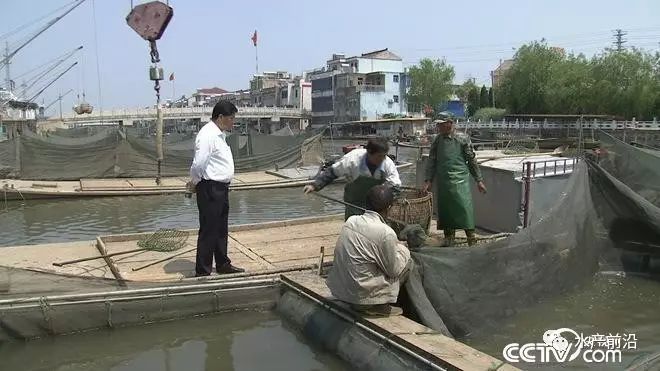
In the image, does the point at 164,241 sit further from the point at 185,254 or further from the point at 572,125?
the point at 572,125

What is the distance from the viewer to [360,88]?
70.9 m

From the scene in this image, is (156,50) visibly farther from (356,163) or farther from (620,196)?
(620,196)

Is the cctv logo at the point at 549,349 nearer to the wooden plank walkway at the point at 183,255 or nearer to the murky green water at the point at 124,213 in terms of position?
the wooden plank walkway at the point at 183,255

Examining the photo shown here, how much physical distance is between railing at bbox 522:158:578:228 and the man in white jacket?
129 inches

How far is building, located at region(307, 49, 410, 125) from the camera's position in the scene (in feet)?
236

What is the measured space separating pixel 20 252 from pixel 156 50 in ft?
21.2

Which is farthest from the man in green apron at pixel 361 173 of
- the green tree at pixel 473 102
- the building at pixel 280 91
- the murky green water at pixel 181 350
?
the building at pixel 280 91

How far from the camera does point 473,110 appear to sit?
221ft

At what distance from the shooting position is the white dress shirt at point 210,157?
491 centimetres

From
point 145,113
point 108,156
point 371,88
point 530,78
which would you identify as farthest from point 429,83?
point 108,156

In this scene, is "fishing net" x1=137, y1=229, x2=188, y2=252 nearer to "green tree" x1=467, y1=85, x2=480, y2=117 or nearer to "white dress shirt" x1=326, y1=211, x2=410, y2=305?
"white dress shirt" x1=326, y1=211, x2=410, y2=305

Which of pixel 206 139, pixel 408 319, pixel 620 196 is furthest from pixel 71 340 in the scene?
pixel 620 196

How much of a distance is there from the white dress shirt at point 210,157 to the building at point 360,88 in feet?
216

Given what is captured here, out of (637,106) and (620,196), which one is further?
(637,106)
